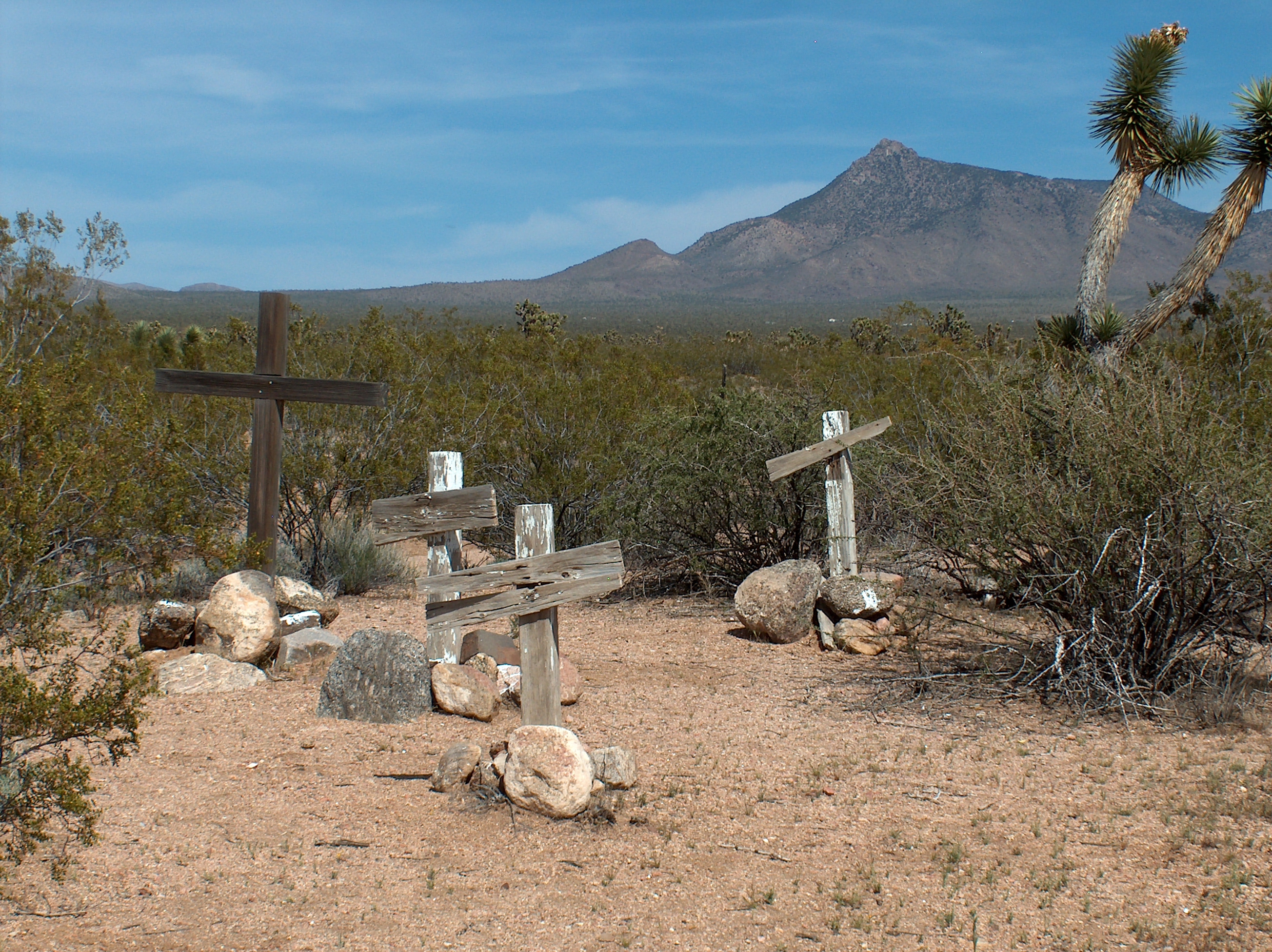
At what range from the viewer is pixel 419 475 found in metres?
12.2

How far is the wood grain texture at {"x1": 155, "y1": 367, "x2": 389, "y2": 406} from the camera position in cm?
850

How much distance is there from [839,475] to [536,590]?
4670 mm

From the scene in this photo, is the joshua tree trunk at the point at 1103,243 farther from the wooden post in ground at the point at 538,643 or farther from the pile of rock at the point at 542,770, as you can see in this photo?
the pile of rock at the point at 542,770

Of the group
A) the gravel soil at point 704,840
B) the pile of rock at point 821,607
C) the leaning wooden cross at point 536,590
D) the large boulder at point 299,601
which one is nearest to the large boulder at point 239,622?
the gravel soil at point 704,840

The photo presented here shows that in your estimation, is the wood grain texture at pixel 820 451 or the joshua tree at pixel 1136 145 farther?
the joshua tree at pixel 1136 145

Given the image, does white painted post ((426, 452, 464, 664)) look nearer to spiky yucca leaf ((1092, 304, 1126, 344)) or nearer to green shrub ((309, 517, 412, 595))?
A: green shrub ((309, 517, 412, 595))

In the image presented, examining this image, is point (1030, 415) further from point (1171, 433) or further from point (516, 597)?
point (516, 597)

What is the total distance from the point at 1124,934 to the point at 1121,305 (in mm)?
132558

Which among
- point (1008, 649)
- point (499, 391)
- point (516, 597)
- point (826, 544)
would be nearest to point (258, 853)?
point (516, 597)

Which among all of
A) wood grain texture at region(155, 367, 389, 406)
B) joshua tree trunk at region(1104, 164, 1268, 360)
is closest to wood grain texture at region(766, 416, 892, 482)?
wood grain texture at region(155, 367, 389, 406)

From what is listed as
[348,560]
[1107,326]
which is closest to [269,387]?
[348,560]

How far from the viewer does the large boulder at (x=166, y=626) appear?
310 inches

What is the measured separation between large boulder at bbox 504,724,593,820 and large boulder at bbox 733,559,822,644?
387 cm

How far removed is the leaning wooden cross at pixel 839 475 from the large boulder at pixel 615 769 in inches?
176
